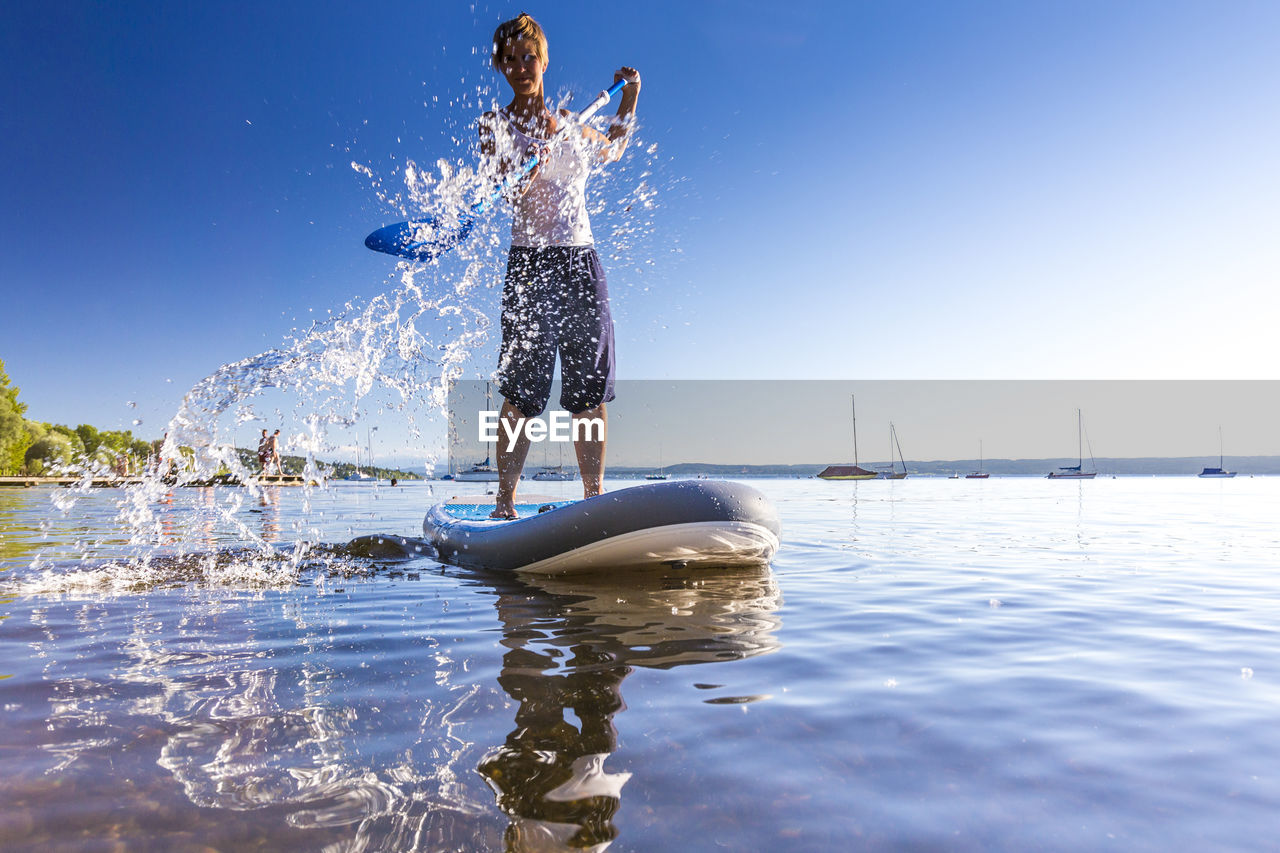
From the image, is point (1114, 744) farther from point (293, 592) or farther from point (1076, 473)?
point (1076, 473)

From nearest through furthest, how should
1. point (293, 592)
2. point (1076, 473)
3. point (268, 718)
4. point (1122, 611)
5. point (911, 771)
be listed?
point (911, 771) < point (268, 718) < point (1122, 611) < point (293, 592) < point (1076, 473)

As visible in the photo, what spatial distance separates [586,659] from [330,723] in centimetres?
85

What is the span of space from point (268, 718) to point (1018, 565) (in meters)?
4.97

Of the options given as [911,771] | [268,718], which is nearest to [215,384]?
[268,718]

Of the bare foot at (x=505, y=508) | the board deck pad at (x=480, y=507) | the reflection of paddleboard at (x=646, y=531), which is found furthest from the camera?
the board deck pad at (x=480, y=507)

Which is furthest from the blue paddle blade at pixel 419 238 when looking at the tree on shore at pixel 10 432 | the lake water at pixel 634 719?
the tree on shore at pixel 10 432

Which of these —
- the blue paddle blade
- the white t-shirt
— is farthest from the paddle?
the white t-shirt

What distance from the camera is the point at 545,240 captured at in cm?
448

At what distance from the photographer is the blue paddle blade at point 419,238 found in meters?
5.12

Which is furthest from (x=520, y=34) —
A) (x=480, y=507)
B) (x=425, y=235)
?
(x=480, y=507)

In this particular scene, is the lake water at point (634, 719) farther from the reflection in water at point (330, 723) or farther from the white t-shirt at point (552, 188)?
the white t-shirt at point (552, 188)

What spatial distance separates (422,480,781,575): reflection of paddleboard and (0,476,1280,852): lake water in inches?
11.0

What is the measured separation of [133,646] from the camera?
243 centimetres

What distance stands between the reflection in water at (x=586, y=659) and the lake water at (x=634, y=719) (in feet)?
0.03
